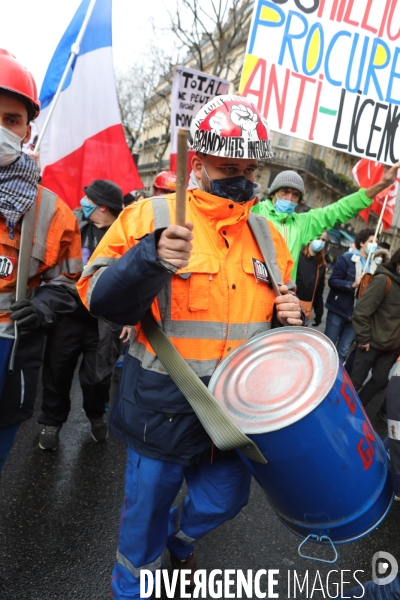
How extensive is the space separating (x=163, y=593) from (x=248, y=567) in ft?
1.59

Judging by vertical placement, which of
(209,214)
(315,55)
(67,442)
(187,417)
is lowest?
(67,442)

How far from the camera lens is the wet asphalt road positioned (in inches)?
87.8

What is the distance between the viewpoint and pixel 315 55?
4.14 meters

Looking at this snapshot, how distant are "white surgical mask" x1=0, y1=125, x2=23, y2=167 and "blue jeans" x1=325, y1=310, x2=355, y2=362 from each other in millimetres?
4640

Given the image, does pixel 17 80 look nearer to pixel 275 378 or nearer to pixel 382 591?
pixel 275 378

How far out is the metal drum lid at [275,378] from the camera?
1462 mm

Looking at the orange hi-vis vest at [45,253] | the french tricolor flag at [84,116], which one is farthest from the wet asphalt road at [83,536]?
the french tricolor flag at [84,116]

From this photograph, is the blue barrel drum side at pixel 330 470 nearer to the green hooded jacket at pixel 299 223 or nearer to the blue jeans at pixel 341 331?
the green hooded jacket at pixel 299 223

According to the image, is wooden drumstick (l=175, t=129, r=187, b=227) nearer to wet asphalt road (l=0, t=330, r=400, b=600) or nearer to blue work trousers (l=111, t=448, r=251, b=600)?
blue work trousers (l=111, t=448, r=251, b=600)

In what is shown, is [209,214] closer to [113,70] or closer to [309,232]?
[309,232]

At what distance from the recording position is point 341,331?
591 centimetres

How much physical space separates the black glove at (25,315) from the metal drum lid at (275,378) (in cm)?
79

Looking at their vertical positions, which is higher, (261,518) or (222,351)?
(222,351)

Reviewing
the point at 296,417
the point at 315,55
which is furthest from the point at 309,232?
the point at 296,417
